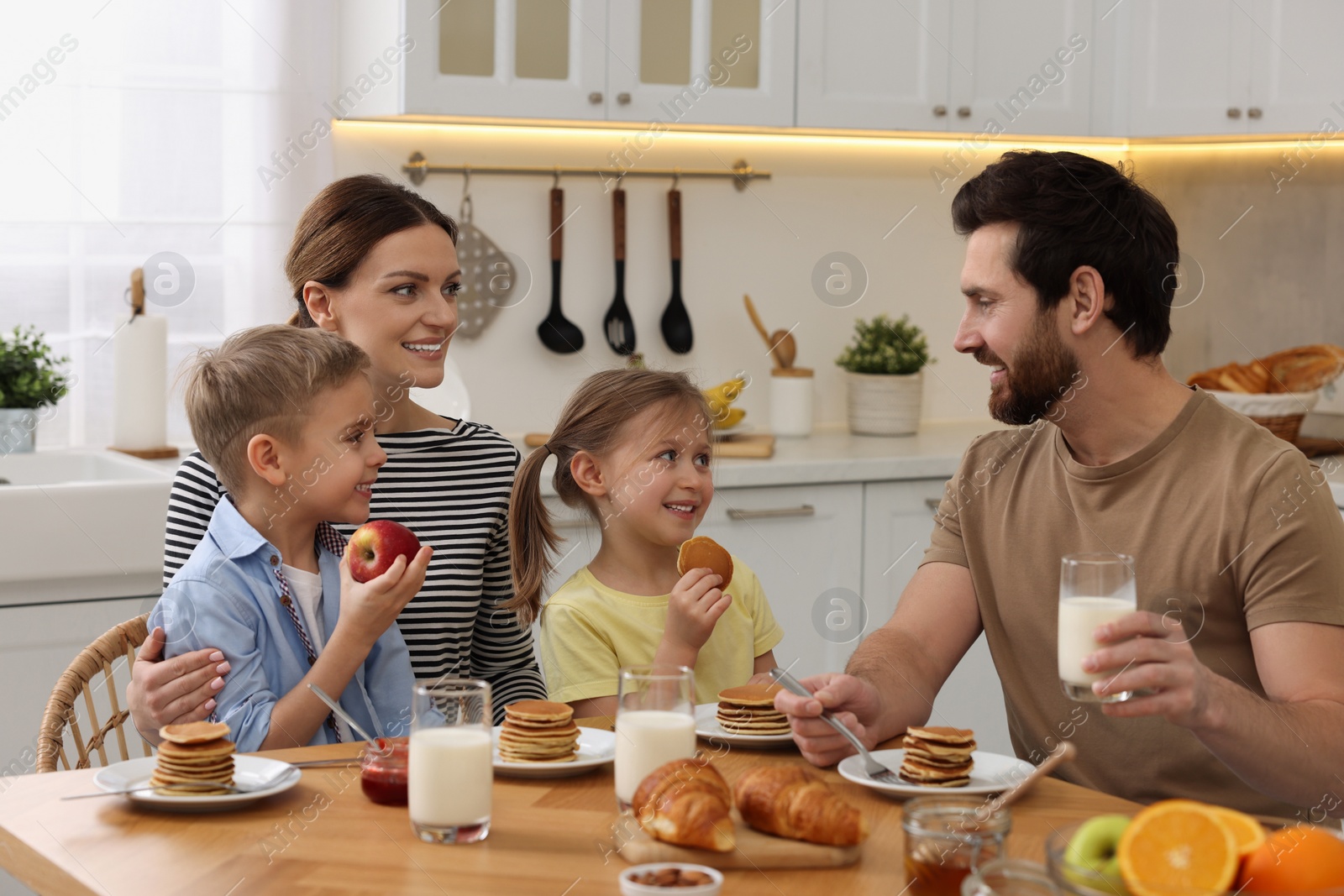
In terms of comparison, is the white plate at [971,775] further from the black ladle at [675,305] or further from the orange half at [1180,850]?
the black ladle at [675,305]

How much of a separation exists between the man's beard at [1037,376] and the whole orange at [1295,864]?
0.97 m

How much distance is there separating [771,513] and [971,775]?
1.74 meters

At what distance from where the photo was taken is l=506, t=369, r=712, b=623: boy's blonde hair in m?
1.94

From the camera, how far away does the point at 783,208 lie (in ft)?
12.3

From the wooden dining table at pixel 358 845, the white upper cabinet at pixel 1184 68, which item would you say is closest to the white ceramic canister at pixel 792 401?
the white upper cabinet at pixel 1184 68

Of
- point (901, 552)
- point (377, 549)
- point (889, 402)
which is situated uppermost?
point (889, 402)

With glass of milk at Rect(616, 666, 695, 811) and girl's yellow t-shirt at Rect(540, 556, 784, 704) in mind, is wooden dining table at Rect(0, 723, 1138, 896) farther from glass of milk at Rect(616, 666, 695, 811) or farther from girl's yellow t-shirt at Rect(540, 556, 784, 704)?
girl's yellow t-shirt at Rect(540, 556, 784, 704)

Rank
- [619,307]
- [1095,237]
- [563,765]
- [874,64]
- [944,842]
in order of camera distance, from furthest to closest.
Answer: [619,307] → [874,64] → [1095,237] → [563,765] → [944,842]

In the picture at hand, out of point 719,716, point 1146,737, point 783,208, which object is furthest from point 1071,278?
point 783,208

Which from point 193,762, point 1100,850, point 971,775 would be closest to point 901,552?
point 971,775

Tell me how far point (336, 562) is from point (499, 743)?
0.44 metres

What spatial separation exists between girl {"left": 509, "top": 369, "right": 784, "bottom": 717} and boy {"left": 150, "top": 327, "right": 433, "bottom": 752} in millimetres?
257

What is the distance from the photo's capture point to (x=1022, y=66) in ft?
11.8

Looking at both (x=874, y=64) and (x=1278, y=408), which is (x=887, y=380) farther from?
(x=1278, y=408)
